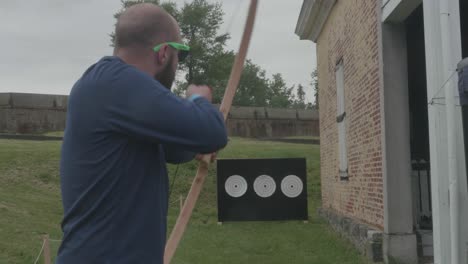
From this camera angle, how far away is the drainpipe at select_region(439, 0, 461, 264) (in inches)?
174

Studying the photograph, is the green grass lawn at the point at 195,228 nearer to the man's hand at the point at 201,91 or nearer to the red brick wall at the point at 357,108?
the red brick wall at the point at 357,108

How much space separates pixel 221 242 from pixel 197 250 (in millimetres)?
947

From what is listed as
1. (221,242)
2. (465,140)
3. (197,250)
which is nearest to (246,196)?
(221,242)

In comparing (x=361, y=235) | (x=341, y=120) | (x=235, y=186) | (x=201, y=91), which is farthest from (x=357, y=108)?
(x=201, y=91)

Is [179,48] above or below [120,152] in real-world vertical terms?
above

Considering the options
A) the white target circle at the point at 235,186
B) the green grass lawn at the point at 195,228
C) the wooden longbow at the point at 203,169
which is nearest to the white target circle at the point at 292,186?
the green grass lawn at the point at 195,228

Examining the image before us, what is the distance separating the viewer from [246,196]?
12.2m

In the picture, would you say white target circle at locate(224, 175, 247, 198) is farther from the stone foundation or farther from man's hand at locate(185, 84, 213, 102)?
man's hand at locate(185, 84, 213, 102)

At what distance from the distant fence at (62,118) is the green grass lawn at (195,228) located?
8.66 metres

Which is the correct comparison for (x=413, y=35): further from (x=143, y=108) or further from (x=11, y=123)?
(x=11, y=123)

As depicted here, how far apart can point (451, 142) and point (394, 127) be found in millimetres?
2265

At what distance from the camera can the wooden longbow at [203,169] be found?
2.29m

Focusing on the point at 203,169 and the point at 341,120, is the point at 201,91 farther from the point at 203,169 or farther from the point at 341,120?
the point at 341,120

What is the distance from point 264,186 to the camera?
40.6 ft
